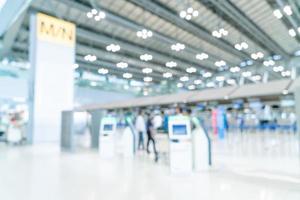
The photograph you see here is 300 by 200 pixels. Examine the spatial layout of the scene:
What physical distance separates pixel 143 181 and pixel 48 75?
10132 millimetres

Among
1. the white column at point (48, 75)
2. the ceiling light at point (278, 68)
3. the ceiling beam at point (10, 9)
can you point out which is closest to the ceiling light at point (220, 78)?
the ceiling light at point (278, 68)

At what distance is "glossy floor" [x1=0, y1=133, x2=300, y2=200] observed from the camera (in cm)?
428

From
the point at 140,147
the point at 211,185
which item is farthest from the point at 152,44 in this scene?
the point at 211,185

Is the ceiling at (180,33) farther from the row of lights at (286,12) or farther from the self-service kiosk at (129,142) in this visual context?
the self-service kiosk at (129,142)

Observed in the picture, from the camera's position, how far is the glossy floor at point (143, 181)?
14.0 feet

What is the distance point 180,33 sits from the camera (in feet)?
57.9

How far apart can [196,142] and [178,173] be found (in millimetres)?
913

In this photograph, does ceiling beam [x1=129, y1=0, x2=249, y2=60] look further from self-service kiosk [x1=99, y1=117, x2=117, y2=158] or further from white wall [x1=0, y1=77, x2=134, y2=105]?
white wall [x1=0, y1=77, x2=134, y2=105]

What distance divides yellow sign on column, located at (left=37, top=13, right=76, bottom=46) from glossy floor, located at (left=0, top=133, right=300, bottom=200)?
782 centimetres

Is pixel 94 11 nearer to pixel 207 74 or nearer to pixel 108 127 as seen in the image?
pixel 108 127

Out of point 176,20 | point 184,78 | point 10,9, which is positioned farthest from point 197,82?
point 10,9

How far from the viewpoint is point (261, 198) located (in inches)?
162

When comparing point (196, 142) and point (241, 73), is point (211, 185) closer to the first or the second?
point (196, 142)

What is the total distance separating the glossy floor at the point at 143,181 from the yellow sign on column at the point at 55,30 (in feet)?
25.7
